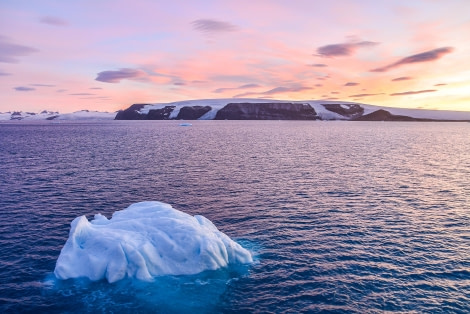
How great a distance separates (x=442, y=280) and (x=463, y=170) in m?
49.8

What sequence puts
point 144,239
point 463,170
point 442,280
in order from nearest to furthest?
1. point 442,280
2. point 144,239
3. point 463,170

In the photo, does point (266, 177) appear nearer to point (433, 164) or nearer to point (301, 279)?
point (301, 279)

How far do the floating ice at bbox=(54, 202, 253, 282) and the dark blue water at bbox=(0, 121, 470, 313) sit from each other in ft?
2.65

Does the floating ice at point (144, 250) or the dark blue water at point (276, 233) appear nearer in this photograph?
the dark blue water at point (276, 233)

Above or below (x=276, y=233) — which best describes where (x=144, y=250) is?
above

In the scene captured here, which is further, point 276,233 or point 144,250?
point 276,233

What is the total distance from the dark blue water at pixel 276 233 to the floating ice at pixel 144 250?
807mm

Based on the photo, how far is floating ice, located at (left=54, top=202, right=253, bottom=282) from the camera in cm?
A: 2372

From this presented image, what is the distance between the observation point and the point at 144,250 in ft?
79.1

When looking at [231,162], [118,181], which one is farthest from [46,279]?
[231,162]

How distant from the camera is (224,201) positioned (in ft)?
139

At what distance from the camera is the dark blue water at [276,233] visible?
70.2ft

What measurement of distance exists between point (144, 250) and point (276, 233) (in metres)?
12.3

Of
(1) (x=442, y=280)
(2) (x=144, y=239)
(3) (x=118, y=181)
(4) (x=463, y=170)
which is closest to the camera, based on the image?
(1) (x=442, y=280)
